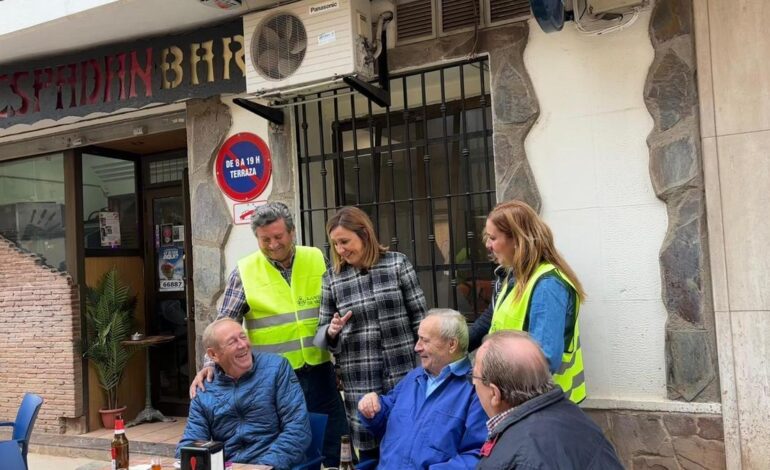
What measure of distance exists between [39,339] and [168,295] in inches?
48.6

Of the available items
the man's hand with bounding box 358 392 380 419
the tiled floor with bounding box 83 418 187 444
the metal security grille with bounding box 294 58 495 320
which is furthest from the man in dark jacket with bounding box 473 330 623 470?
the tiled floor with bounding box 83 418 187 444

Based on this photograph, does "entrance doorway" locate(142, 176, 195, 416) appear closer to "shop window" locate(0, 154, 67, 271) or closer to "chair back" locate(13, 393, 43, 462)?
"shop window" locate(0, 154, 67, 271)

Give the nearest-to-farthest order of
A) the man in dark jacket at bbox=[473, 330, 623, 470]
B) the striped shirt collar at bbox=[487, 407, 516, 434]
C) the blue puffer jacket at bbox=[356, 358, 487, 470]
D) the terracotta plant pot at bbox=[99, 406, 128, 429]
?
the man in dark jacket at bbox=[473, 330, 623, 470] < the striped shirt collar at bbox=[487, 407, 516, 434] < the blue puffer jacket at bbox=[356, 358, 487, 470] < the terracotta plant pot at bbox=[99, 406, 128, 429]

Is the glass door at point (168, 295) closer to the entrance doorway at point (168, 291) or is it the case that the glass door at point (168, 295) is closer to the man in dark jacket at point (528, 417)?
the entrance doorway at point (168, 291)

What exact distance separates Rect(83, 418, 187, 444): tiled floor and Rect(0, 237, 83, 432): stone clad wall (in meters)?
Answer: 0.31

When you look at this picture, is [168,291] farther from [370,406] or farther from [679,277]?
[679,277]

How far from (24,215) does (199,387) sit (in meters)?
4.47

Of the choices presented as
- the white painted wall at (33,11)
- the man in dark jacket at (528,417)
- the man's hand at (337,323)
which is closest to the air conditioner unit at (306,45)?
the white painted wall at (33,11)

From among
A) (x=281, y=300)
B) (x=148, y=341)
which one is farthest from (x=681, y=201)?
(x=148, y=341)

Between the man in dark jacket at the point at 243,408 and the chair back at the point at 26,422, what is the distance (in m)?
1.64

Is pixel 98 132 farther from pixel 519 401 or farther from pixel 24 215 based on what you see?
pixel 519 401

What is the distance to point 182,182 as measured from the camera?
6715mm

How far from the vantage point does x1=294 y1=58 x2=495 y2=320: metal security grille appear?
447 centimetres

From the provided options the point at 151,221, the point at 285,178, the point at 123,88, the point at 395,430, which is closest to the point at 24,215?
the point at 151,221
